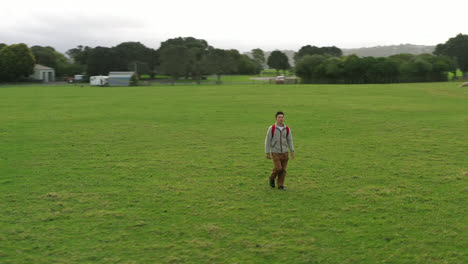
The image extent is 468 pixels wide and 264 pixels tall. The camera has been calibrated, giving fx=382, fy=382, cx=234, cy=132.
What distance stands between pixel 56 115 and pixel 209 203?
67.3 ft

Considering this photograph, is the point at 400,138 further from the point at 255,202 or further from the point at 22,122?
the point at 22,122

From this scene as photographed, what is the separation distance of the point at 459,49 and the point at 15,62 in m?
113

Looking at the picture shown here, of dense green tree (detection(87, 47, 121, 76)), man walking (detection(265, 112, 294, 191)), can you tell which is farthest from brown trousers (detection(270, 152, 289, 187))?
dense green tree (detection(87, 47, 121, 76))

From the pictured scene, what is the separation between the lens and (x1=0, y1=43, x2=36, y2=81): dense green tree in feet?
294

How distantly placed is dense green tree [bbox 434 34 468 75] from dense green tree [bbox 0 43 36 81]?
109 meters

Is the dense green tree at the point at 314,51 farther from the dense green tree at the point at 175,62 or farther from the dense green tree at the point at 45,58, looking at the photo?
the dense green tree at the point at 45,58

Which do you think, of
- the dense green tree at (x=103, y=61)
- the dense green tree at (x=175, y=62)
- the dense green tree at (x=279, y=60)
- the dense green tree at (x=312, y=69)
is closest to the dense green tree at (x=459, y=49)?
the dense green tree at (x=312, y=69)

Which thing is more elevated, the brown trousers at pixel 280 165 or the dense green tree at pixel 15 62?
the dense green tree at pixel 15 62

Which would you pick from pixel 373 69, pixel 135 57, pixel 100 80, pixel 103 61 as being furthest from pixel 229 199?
pixel 135 57

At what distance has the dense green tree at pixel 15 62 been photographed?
8975 cm

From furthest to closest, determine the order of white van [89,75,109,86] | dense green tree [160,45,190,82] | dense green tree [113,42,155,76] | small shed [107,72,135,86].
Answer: dense green tree [113,42,155,76]
dense green tree [160,45,190,82]
small shed [107,72,135,86]
white van [89,75,109,86]

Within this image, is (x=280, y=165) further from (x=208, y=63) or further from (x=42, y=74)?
(x=42, y=74)

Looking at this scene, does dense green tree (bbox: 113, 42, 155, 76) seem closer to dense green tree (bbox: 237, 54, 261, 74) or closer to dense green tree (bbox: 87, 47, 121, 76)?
dense green tree (bbox: 87, 47, 121, 76)

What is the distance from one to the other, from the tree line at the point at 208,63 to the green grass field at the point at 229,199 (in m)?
65.6
